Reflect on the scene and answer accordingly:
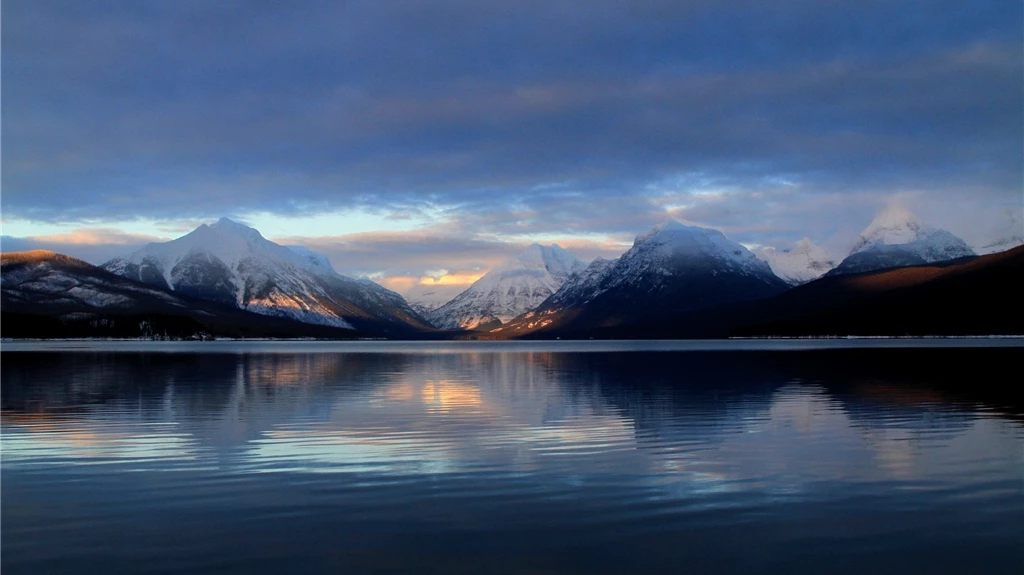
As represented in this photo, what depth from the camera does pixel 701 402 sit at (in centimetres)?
5512

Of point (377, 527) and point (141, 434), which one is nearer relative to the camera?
Answer: point (377, 527)

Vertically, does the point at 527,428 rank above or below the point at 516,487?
below

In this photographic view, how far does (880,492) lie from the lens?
25219 mm

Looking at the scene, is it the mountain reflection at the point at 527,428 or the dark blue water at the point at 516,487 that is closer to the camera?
the dark blue water at the point at 516,487

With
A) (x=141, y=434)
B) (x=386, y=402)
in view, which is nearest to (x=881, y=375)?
(x=386, y=402)

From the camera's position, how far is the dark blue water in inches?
730

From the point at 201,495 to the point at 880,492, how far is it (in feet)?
66.2

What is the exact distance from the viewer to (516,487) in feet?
86.0

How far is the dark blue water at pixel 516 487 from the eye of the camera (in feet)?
60.8

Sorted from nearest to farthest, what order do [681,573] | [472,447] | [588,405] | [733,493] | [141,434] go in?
[681,573] < [733,493] < [472,447] < [141,434] < [588,405]

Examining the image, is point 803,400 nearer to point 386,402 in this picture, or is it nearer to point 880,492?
point 386,402

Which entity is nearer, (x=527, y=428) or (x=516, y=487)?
(x=516, y=487)

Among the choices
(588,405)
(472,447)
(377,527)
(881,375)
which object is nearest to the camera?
(377,527)

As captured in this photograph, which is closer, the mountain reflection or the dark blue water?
the dark blue water
